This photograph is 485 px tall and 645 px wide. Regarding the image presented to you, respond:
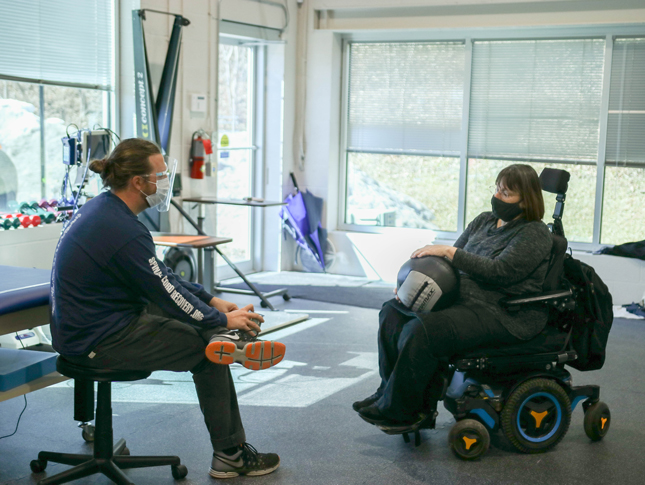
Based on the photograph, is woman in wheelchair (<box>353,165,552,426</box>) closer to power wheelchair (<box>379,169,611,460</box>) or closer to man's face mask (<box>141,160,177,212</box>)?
power wheelchair (<box>379,169,611,460</box>)

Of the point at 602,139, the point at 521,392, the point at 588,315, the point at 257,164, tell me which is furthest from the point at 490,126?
the point at 521,392

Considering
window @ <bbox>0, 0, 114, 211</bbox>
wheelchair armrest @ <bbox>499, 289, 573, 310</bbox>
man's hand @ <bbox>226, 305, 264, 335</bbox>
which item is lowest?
man's hand @ <bbox>226, 305, 264, 335</bbox>

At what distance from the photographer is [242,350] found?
237 centimetres

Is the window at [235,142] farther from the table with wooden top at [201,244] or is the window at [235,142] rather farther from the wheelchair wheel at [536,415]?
the wheelchair wheel at [536,415]

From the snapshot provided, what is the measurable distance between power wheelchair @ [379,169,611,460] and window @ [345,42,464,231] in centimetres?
358

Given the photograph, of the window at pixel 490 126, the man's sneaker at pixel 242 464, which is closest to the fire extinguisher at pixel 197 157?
the window at pixel 490 126

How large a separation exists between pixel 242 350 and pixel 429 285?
2.72 ft

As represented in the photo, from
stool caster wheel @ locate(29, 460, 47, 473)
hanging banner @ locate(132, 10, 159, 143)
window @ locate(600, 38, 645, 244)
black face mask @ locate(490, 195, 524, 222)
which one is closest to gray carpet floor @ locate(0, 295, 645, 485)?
stool caster wheel @ locate(29, 460, 47, 473)

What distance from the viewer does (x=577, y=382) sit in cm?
374

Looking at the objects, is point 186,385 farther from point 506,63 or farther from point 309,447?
point 506,63

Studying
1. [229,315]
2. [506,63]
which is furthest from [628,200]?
[229,315]

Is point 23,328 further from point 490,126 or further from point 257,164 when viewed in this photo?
point 490,126

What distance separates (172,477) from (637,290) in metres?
4.17

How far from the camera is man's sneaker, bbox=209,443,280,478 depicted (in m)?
2.59
